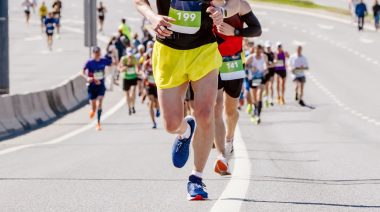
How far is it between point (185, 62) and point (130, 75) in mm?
24524

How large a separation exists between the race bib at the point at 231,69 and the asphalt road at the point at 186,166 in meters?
1.00

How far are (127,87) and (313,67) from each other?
81.4 feet

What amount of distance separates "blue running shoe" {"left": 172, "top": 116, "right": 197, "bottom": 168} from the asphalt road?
1.00 ft

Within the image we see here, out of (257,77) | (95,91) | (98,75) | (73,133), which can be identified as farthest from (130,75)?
(73,133)

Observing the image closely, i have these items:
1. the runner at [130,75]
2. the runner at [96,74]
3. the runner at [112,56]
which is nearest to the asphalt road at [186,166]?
the runner at [130,75]

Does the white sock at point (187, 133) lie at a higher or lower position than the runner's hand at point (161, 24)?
lower

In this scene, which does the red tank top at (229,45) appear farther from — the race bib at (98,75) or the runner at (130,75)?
the runner at (130,75)

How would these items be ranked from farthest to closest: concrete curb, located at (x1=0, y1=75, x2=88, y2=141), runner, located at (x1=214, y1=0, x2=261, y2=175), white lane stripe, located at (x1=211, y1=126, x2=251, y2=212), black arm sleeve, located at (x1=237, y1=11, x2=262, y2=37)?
1. concrete curb, located at (x1=0, y1=75, x2=88, y2=141)
2. runner, located at (x1=214, y1=0, x2=261, y2=175)
3. black arm sleeve, located at (x1=237, y1=11, x2=262, y2=37)
4. white lane stripe, located at (x1=211, y1=126, x2=251, y2=212)

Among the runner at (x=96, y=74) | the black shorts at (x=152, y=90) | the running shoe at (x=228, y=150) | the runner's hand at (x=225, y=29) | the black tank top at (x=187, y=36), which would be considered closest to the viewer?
the black tank top at (x=187, y=36)

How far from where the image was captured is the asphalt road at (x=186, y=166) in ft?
28.8

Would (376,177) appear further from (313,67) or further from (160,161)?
(313,67)

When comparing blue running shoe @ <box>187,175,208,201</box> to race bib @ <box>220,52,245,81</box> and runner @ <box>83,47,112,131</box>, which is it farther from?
runner @ <box>83,47,112,131</box>

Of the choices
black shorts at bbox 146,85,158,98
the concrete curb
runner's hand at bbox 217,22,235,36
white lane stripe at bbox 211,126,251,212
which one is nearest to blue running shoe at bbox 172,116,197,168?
white lane stripe at bbox 211,126,251,212

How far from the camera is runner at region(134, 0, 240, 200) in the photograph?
28.7ft
